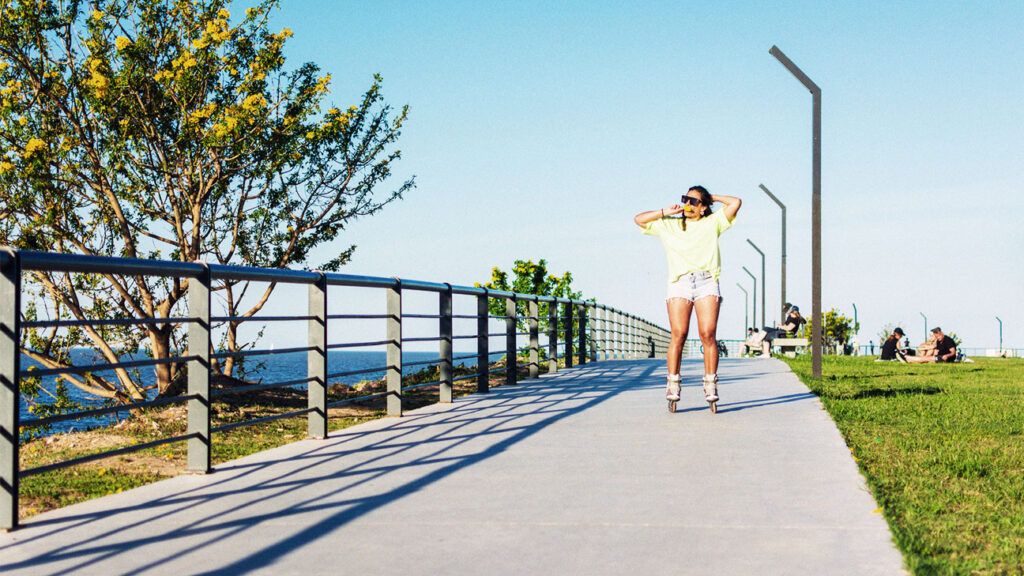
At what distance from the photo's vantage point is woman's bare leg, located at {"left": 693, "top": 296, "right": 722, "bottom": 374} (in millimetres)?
9375

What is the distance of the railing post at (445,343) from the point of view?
1094 centimetres

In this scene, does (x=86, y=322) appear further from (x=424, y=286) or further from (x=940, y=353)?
(x=940, y=353)

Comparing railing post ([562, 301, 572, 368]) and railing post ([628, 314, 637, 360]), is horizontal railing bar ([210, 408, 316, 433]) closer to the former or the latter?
railing post ([562, 301, 572, 368])

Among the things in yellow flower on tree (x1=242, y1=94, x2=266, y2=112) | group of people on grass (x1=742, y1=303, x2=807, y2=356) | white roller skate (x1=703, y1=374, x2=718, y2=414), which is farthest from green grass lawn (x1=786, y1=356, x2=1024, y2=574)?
group of people on grass (x1=742, y1=303, x2=807, y2=356)

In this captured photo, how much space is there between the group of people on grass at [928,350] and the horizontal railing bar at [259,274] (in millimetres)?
21431

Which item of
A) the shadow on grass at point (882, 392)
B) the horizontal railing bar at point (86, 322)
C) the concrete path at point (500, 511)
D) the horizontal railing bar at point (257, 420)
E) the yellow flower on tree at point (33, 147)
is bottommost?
the concrete path at point (500, 511)

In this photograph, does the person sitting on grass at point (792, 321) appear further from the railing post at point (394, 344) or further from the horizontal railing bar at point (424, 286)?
the railing post at point (394, 344)

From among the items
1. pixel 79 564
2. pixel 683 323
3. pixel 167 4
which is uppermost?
pixel 167 4

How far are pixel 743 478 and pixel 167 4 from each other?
14850 millimetres

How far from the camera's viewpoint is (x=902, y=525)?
14.9 feet

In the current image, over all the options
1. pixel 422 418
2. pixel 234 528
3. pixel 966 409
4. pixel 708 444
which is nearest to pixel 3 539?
pixel 234 528

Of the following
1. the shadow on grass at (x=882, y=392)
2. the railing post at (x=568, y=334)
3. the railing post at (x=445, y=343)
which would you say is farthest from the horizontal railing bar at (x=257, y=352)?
the railing post at (x=568, y=334)

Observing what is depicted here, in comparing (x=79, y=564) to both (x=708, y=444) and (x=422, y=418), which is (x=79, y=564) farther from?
(x=422, y=418)

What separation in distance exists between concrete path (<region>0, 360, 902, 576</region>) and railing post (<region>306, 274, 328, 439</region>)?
0.19 metres
